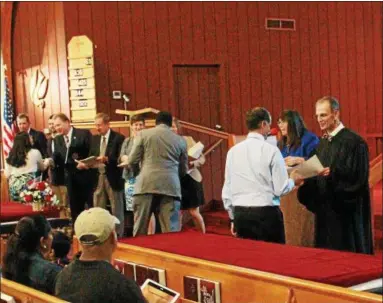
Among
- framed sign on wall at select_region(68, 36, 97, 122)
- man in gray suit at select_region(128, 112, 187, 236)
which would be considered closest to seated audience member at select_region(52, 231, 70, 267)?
man in gray suit at select_region(128, 112, 187, 236)

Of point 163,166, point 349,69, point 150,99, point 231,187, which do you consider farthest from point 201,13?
point 231,187

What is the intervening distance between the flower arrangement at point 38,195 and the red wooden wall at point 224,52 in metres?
2.15

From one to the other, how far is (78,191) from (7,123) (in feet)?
9.57

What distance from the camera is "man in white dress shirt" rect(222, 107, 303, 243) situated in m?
3.49

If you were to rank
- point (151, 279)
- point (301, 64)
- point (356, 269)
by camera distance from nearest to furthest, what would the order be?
1. point (356, 269)
2. point (151, 279)
3. point (301, 64)

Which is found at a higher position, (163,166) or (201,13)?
(201,13)

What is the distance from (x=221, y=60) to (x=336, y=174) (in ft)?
18.9

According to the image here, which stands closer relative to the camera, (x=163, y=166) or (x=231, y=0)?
(x=163, y=166)

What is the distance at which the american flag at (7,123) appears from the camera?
8.63 meters

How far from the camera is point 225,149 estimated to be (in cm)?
859

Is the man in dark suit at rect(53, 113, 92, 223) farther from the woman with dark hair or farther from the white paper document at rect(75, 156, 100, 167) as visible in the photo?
the woman with dark hair

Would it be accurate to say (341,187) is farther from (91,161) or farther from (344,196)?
(91,161)

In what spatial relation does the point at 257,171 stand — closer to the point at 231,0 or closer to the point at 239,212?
the point at 239,212

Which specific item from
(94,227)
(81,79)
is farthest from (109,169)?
(94,227)
